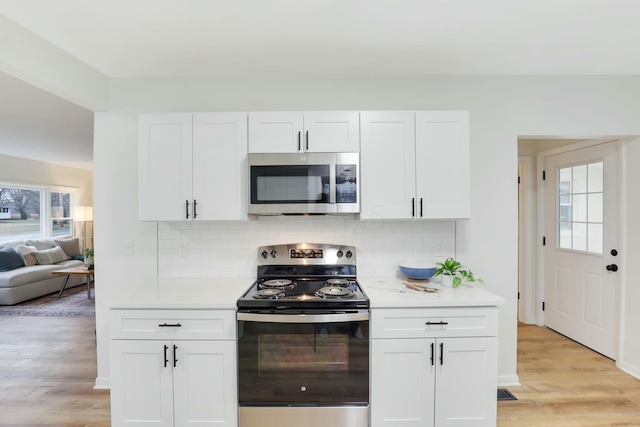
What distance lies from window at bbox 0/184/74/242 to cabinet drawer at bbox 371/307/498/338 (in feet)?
24.9

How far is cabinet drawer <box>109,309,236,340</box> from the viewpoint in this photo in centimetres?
203

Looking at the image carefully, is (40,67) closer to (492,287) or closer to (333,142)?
(333,142)

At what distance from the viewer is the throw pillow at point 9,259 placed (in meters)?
5.45

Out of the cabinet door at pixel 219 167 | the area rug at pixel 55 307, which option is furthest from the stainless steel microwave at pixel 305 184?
the area rug at pixel 55 307

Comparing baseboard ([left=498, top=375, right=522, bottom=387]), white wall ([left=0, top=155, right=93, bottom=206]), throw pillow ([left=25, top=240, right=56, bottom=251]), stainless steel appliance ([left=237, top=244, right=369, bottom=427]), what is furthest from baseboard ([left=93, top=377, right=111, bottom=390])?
white wall ([left=0, top=155, right=93, bottom=206])

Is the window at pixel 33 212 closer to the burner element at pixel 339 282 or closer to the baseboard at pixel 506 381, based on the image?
the burner element at pixel 339 282

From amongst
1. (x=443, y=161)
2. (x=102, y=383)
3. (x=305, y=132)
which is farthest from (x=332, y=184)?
(x=102, y=383)

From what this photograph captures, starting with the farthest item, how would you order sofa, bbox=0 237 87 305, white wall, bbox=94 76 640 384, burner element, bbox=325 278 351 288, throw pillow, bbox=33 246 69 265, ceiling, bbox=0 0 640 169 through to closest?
throw pillow, bbox=33 246 69 265, sofa, bbox=0 237 87 305, white wall, bbox=94 76 640 384, burner element, bbox=325 278 351 288, ceiling, bbox=0 0 640 169

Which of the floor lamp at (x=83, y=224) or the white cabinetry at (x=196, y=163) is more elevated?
the white cabinetry at (x=196, y=163)

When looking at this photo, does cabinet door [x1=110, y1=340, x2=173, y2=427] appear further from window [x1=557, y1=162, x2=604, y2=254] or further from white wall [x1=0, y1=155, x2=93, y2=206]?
white wall [x1=0, y1=155, x2=93, y2=206]

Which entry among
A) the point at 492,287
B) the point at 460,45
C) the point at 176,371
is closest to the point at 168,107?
the point at 176,371

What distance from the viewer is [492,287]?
2666 mm

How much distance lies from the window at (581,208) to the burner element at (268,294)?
3.01m

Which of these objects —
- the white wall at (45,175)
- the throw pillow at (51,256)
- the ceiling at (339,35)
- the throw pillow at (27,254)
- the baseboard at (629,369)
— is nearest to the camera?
the ceiling at (339,35)
